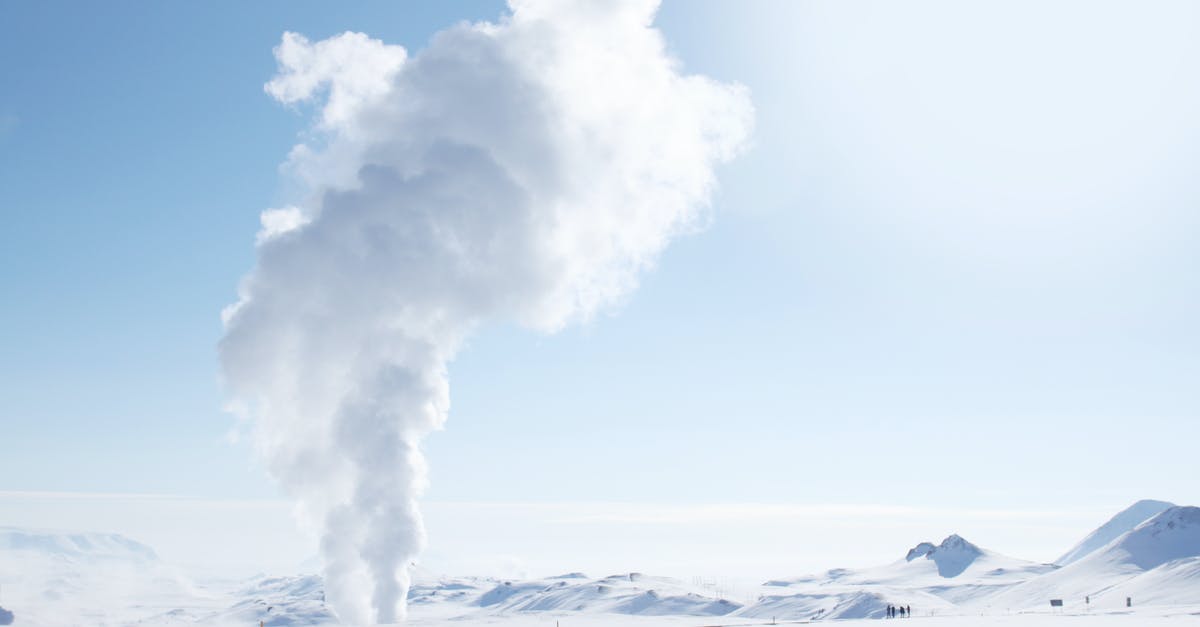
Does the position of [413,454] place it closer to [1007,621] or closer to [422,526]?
[422,526]

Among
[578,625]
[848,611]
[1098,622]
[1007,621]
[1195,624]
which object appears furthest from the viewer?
[848,611]

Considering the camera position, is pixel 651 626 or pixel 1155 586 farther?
pixel 1155 586

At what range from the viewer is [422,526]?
9806 centimetres

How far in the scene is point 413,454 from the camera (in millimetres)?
99438

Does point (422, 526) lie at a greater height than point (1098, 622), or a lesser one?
greater

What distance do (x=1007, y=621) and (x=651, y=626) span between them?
2311 inches

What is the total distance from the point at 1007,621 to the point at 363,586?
67.0 metres

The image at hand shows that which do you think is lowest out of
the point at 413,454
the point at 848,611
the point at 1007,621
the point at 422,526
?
the point at 848,611

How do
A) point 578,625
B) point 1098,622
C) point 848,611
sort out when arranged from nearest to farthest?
point 1098,622
point 578,625
point 848,611

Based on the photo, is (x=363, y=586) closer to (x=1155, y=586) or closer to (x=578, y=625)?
(x=578, y=625)

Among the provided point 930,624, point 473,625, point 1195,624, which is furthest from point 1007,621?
point 473,625

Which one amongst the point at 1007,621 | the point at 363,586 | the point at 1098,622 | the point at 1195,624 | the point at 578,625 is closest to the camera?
the point at 1195,624

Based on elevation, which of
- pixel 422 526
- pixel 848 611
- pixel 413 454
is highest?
pixel 413 454

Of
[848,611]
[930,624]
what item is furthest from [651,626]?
[848,611]
